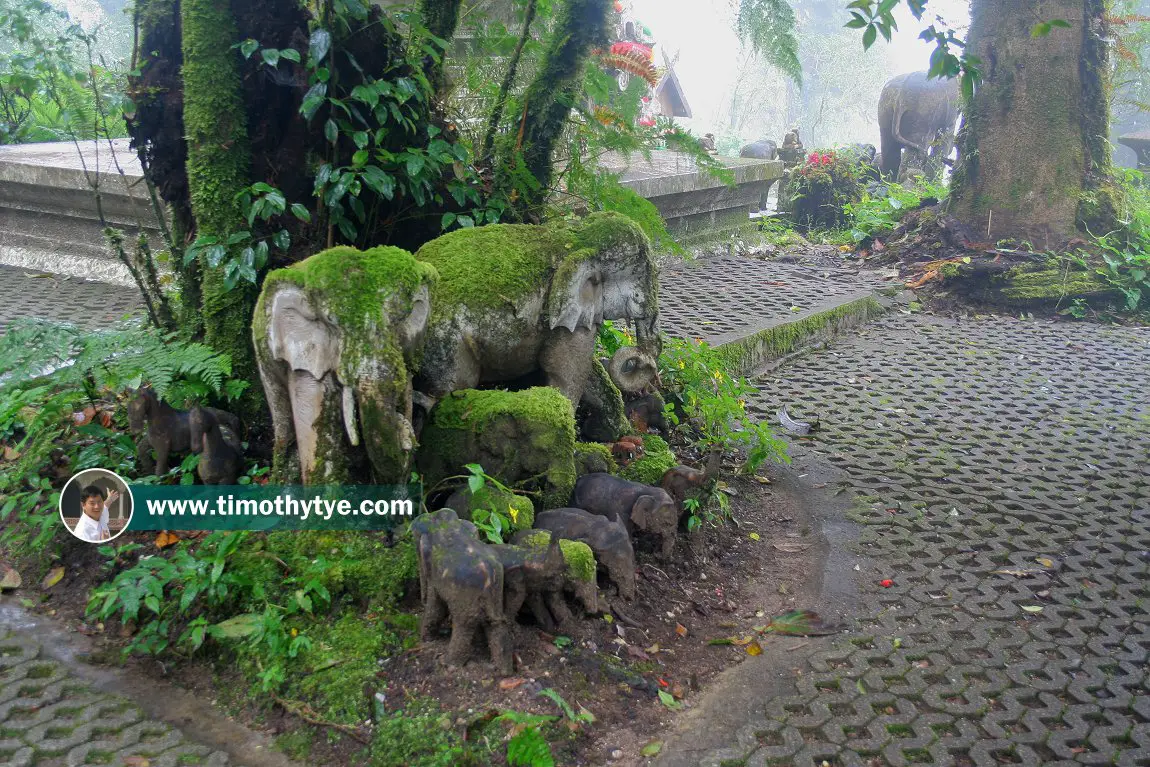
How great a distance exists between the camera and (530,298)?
3.82 metres

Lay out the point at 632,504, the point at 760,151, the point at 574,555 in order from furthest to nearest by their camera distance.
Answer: the point at 760,151
the point at 632,504
the point at 574,555

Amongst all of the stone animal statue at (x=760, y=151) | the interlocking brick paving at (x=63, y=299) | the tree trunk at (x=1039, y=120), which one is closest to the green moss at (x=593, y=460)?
the interlocking brick paving at (x=63, y=299)

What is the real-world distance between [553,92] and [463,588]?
287 cm

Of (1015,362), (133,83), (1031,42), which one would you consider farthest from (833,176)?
(133,83)

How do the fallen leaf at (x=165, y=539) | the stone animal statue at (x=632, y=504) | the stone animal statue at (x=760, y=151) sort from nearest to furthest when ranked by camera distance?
the fallen leaf at (x=165, y=539), the stone animal statue at (x=632, y=504), the stone animal statue at (x=760, y=151)

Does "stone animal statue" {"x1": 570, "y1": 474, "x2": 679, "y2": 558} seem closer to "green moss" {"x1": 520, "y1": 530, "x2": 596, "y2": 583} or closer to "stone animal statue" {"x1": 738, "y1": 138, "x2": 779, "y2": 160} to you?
"green moss" {"x1": 520, "y1": 530, "x2": 596, "y2": 583}

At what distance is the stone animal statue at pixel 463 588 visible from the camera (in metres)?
2.79

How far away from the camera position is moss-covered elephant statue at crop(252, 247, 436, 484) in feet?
9.75

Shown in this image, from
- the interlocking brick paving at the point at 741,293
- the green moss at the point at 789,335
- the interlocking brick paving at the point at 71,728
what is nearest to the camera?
the interlocking brick paving at the point at 71,728

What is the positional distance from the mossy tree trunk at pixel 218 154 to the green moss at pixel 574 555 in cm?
151

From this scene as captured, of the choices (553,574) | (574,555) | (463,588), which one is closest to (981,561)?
(574,555)

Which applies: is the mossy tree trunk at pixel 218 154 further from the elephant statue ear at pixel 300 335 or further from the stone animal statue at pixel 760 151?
the stone animal statue at pixel 760 151

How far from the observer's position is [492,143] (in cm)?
500

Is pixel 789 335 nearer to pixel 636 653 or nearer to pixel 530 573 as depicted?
pixel 636 653
